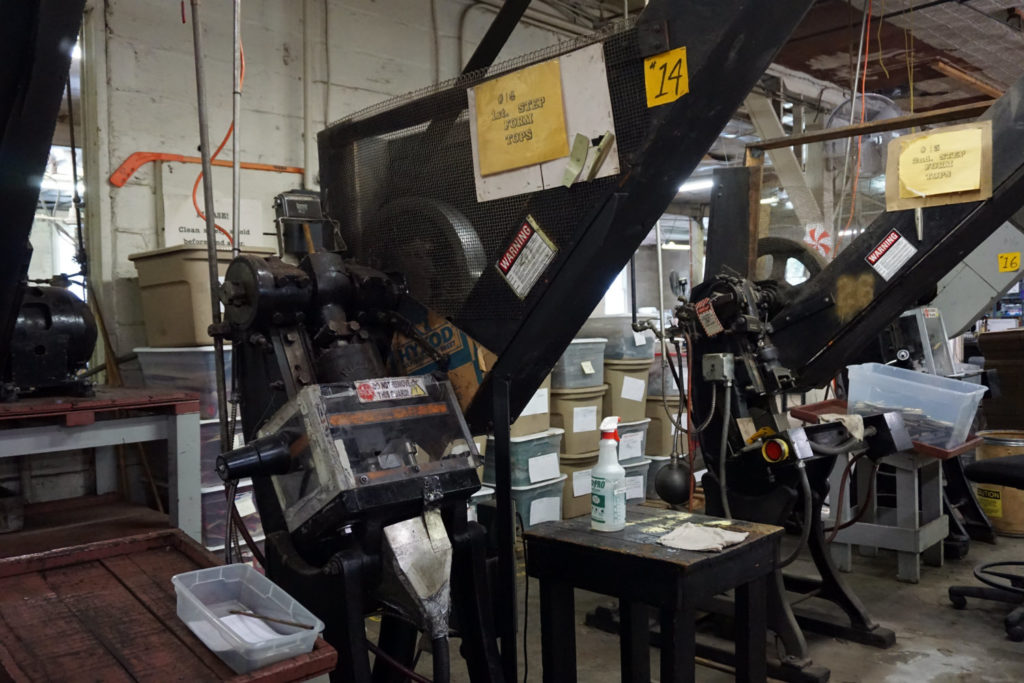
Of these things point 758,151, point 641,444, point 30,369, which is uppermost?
point 758,151

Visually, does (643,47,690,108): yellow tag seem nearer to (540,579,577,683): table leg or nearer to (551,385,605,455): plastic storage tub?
(540,579,577,683): table leg

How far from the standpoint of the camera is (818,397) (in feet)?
18.8

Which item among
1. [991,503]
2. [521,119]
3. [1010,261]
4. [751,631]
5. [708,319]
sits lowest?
[991,503]

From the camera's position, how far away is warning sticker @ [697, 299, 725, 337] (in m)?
2.57

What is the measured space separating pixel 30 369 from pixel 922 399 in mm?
3123

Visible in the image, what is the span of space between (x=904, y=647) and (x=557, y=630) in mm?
1559

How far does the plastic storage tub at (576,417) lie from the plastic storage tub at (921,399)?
1341 mm

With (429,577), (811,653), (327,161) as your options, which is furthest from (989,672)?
(327,161)

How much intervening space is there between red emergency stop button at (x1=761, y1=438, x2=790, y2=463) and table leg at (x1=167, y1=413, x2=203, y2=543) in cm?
169

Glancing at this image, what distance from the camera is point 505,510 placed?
→ 157 cm

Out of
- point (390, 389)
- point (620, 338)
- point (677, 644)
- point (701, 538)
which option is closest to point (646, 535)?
point (701, 538)

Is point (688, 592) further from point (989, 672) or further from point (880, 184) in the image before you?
point (880, 184)

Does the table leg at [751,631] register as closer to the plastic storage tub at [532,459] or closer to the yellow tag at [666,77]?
the yellow tag at [666,77]

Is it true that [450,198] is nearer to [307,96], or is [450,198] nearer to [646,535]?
[646,535]
